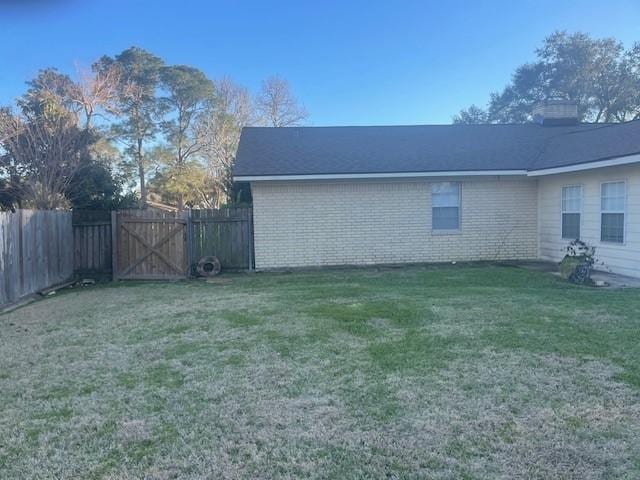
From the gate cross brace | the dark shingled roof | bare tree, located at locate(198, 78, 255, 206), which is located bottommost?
the gate cross brace

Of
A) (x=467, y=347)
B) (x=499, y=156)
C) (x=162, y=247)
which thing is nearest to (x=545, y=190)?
(x=499, y=156)

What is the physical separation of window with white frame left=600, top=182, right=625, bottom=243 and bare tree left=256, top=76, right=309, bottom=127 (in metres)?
22.1

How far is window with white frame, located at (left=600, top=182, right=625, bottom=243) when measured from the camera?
9.98 metres

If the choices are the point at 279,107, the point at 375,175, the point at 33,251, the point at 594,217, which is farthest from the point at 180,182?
the point at 594,217

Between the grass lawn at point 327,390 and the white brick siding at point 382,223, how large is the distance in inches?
194

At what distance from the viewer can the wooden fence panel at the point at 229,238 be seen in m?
12.3

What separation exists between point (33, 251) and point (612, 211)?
1183 cm

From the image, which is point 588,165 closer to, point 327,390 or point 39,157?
point 327,390

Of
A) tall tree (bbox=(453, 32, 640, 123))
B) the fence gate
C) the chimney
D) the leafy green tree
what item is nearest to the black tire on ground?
the fence gate

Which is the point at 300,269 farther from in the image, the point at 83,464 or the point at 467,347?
the point at 83,464

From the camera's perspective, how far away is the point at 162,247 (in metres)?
11.2

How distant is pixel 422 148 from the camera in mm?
13445

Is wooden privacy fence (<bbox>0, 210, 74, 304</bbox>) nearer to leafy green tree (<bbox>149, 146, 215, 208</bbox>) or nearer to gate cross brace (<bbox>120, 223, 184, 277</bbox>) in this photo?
Answer: gate cross brace (<bbox>120, 223, 184, 277</bbox>)

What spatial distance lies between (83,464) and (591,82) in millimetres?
33186
